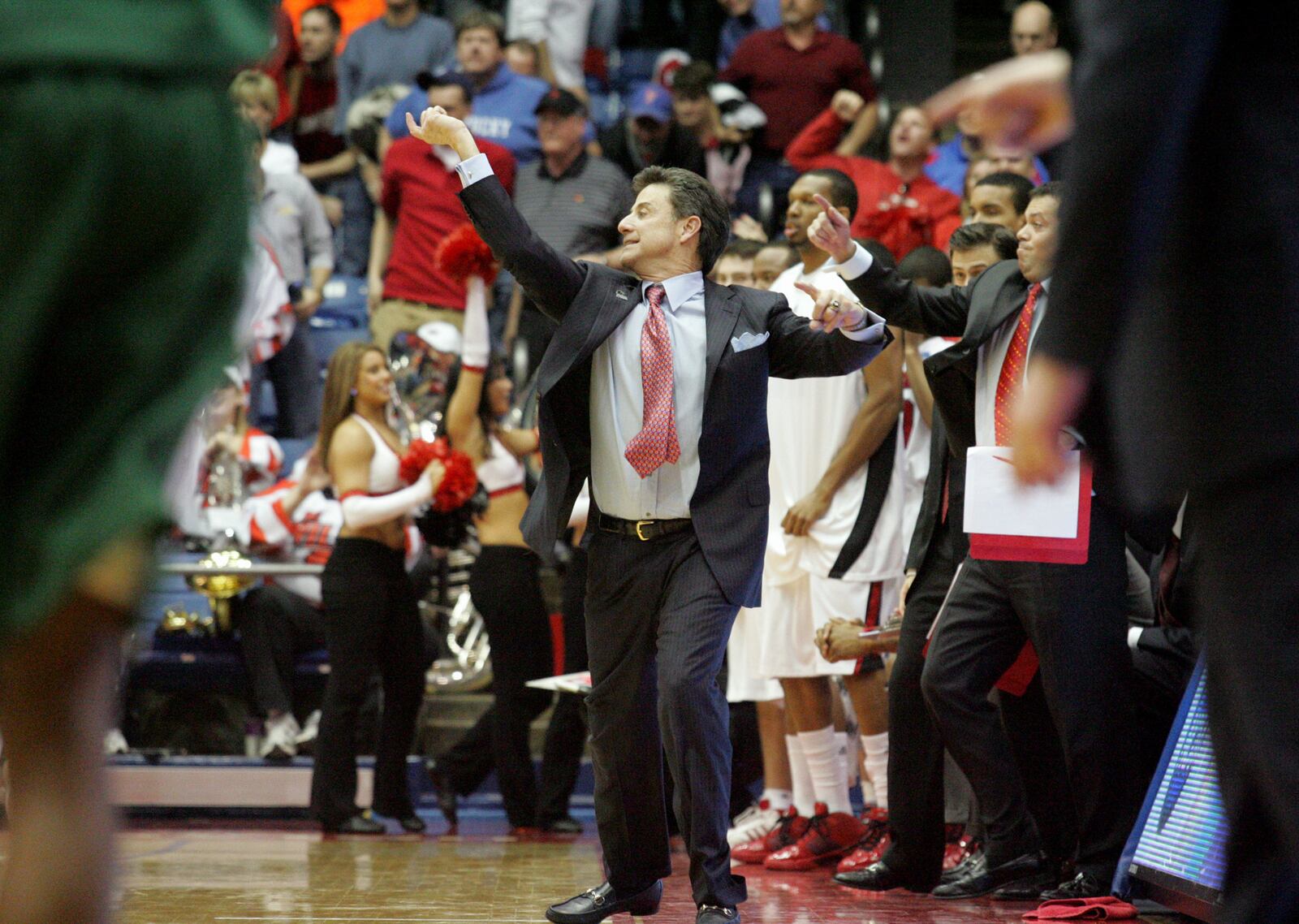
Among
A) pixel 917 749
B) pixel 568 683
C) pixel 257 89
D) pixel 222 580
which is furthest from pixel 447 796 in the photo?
pixel 257 89

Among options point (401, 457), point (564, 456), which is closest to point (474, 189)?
point (564, 456)

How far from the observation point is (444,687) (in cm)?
891

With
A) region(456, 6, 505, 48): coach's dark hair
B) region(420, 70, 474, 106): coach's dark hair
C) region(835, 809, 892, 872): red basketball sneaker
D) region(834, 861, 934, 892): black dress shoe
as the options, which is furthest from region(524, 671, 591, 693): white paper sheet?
region(456, 6, 505, 48): coach's dark hair

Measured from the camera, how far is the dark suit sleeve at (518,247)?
4.76 meters

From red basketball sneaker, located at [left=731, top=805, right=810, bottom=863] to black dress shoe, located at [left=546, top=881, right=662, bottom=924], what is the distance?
1585mm

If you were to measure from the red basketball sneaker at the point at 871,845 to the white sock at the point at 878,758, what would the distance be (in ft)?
0.28

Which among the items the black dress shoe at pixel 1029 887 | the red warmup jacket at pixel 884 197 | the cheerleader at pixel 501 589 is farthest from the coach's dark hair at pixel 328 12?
the black dress shoe at pixel 1029 887

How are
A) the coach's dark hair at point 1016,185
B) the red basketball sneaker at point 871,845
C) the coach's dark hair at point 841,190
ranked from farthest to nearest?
the coach's dark hair at point 841,190 < the coach's dark hair at point 1016,185 < the red basketball sneaker at point 871,845

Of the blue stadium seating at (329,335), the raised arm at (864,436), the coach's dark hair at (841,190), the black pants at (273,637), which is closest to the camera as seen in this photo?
→ the raised arm at (864,436)

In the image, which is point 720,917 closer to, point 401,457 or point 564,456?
point 564,456

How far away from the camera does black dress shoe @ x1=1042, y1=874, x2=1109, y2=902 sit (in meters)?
4.89

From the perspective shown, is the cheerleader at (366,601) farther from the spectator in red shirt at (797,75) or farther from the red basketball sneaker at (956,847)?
the spectator in red shirt at (797,75)

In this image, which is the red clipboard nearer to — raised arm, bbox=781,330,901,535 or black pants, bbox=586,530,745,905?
black pants, bbox=586,530,745,905

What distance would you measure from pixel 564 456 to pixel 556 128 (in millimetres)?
5321
